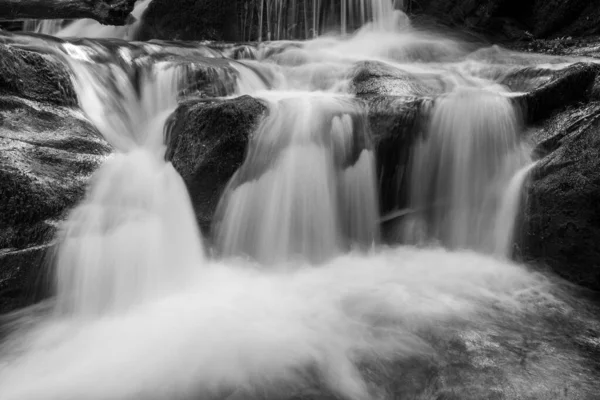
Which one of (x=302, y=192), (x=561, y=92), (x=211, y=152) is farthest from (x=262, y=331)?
(x=561, y=92)

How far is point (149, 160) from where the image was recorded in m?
5.30

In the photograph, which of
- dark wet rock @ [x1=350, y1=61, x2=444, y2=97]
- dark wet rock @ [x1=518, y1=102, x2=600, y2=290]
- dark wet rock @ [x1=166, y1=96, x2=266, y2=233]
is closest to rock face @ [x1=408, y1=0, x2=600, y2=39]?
dark wet rock @ [x1=350, y1=61, x2=444, y2=97]

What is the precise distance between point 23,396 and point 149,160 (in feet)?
10.5

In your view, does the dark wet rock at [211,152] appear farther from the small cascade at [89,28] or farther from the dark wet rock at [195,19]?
the small cascade at [89,28]

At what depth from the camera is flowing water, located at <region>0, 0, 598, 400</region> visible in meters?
2.82

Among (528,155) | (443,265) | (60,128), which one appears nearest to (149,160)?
(60,128)

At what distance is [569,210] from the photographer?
390 centimetres

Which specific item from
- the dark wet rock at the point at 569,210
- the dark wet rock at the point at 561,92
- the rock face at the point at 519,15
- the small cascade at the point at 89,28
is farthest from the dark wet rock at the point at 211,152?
the small cascade at the point at 89,28

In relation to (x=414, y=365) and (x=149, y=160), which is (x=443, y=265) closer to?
(x=414, y=365)

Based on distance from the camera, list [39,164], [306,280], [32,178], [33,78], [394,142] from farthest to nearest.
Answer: [394,142] → [33,78] → [306,280] → [39,164] → [32,178]

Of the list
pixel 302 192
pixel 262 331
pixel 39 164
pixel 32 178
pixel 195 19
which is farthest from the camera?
pixel 195 19

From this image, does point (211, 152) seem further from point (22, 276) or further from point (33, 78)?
point (33, 78)

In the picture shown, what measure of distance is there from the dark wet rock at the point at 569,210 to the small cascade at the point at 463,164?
553 millimetres

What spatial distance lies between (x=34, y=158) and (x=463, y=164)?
5041mm
